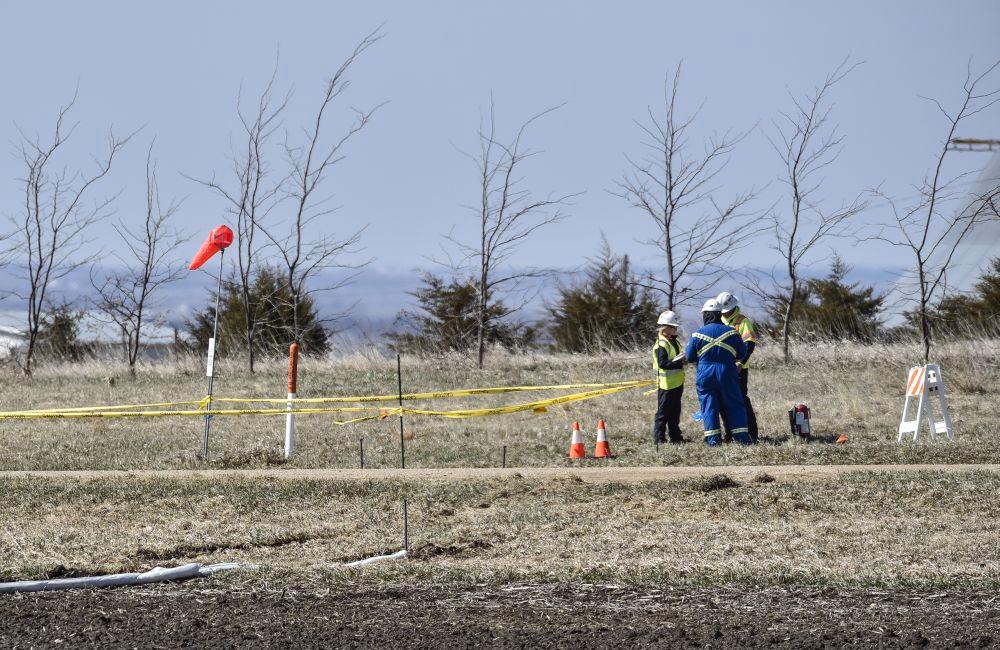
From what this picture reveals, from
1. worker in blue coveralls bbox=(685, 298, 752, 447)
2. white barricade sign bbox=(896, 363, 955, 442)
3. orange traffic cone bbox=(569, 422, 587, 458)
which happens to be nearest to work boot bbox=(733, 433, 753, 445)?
worker in blue coveralls bbox=(685, 298, 752, 447)

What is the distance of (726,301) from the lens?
48.3 feet

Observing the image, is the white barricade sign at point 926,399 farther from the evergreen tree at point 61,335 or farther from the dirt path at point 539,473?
the evergreen tree at point 61,335

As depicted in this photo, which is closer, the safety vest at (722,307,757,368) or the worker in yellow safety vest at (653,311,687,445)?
the worker in yellow safety vest at (653,311,687,445)

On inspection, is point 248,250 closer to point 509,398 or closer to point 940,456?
point 509,398

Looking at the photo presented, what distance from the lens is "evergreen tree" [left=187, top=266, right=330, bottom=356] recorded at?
103ft

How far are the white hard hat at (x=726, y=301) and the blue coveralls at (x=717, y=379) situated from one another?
0.41 metres

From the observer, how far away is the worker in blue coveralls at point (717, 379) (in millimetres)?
14125

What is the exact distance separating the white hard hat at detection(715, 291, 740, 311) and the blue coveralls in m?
0.41

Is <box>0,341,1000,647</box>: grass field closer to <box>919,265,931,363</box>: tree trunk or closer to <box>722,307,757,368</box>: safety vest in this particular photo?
<box>722,307,757,368</box>: safety vest

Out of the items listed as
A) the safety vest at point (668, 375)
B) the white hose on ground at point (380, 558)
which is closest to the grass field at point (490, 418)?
the safety vest at point (668, 375)

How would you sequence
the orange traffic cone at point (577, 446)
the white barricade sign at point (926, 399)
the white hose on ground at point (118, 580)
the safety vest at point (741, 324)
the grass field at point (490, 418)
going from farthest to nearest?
the white barricade sign at point (926, 399)
the safety vest at point (741, 324)
the grass field at point (490, 418)
the orange traffic cone at point (577, 446)
the white hose on ground at point (118, 580)

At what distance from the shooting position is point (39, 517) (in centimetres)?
1079

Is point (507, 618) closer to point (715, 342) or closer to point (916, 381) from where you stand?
point (715, 342)

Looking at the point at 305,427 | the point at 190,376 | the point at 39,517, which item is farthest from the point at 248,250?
the point at 39,517
